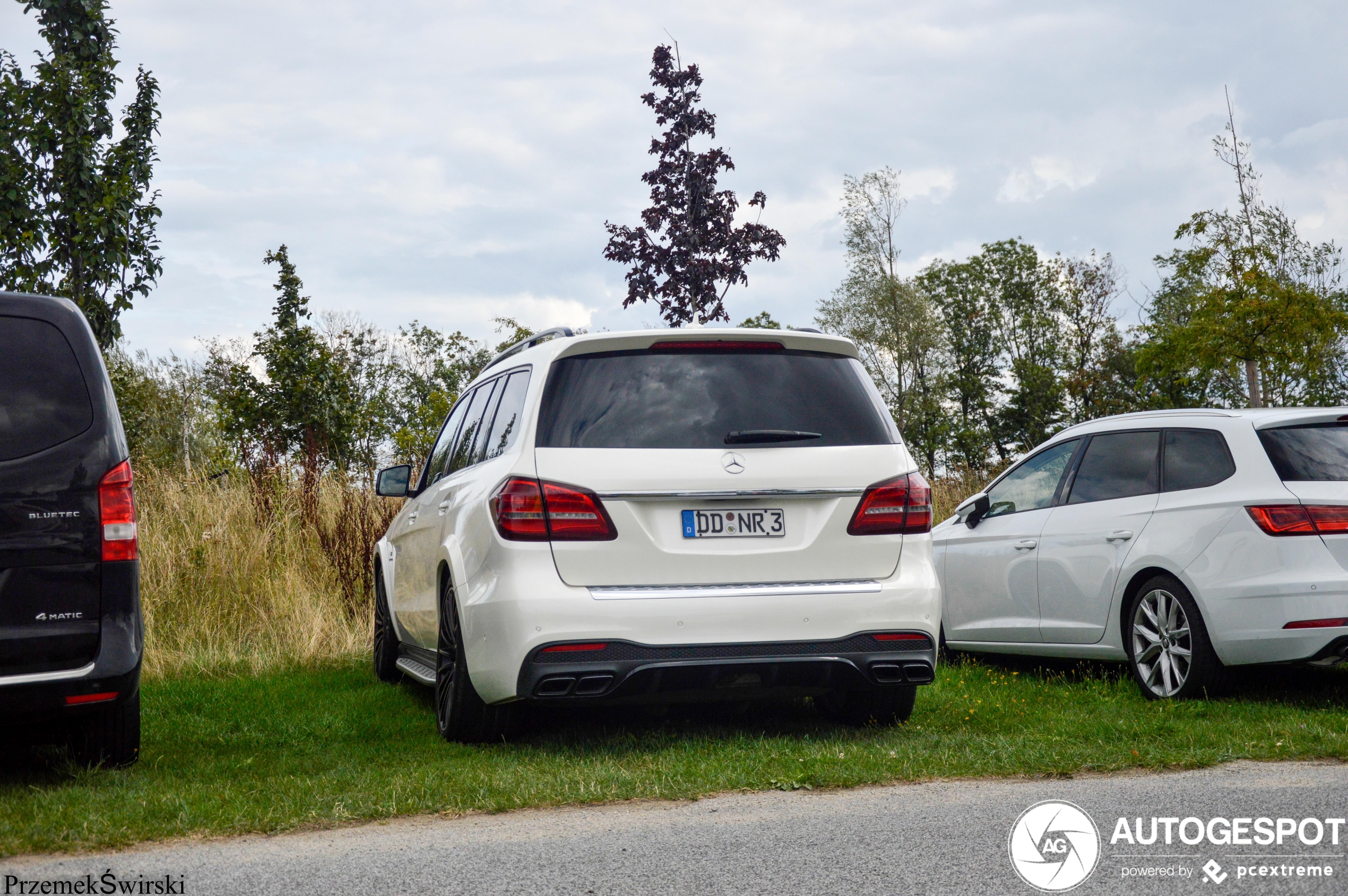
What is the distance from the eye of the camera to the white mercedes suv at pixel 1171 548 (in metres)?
6.55

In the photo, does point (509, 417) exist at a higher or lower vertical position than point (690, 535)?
higher

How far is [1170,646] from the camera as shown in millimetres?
7223

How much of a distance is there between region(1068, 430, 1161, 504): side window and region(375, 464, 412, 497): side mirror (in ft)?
13.8

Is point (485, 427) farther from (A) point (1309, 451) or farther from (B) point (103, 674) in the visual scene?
(A) point (1309, 451)

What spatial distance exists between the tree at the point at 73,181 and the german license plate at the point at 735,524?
1240 cm

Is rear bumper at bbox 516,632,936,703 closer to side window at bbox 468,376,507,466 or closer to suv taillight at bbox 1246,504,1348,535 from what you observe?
side window at bbox 468,376,507,466

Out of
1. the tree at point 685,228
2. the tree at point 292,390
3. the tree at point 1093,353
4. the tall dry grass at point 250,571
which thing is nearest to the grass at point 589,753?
the tall dry grass at point 250,571

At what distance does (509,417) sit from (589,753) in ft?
5.36

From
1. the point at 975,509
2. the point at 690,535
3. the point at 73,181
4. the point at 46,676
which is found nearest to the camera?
the point at 46,676

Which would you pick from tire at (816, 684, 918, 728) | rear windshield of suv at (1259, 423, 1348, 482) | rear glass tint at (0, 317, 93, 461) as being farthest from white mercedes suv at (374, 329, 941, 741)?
rear windshield of suv at (1259, 423, 1348, 482)

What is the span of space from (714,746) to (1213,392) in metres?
54.1

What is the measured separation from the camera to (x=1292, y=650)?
21.4 feet

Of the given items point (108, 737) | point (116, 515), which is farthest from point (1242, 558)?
point (108, 737)

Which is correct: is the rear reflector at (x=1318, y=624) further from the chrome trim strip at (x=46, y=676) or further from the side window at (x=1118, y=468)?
the chrome trim strip at (x=46, y=676)
